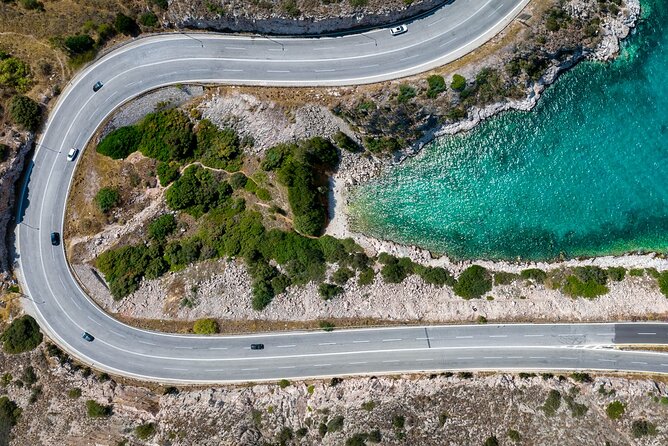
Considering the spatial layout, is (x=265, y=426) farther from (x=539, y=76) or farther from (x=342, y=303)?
(x=539, y=76)

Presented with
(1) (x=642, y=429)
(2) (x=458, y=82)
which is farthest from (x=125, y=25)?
(1) (x=642, y=429)

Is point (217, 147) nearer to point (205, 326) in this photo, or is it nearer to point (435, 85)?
point (205, 326)

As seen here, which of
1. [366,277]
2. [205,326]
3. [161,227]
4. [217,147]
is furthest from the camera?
[217,147]

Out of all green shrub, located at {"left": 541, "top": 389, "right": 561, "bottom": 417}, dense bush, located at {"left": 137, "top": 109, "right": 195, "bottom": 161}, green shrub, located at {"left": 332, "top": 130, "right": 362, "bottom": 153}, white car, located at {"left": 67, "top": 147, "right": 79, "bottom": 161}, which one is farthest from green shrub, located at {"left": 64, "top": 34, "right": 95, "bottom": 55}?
green shrub, located at {"left": 541, "top": 389, "right": 561, "bottom": 417}

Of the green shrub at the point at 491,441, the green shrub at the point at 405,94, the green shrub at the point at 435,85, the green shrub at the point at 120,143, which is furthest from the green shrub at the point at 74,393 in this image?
the green shrub at the point at 435,85

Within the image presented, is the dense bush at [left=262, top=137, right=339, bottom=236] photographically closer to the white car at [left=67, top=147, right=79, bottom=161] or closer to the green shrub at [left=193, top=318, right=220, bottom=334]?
the green shrub at [left=193, top=318, right=220, bottom=334]
